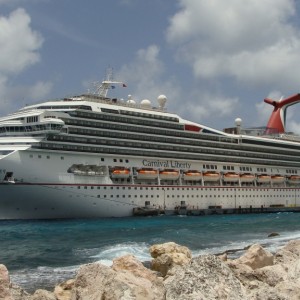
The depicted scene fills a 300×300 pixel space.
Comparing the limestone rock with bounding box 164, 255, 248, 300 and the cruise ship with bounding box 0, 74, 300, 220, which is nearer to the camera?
the limestone rock with bounding box 164, 255, 248, 300

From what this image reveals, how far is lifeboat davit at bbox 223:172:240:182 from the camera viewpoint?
→ 57.9m

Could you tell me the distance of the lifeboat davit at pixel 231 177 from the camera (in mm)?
57938

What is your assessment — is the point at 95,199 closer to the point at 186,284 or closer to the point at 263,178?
the point at 263,178

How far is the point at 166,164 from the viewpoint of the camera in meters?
52.3

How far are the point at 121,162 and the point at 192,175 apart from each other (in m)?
9.31

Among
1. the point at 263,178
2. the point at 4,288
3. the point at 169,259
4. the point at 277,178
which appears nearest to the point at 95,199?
the point at 263,178

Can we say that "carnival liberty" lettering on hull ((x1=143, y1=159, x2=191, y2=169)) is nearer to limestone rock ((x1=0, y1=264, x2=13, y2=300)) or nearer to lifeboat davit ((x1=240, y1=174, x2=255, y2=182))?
lifeboat davit ((x1=240, y1=174, x2=255, y2=182))

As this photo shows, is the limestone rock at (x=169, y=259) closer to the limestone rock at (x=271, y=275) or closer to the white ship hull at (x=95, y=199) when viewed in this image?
the limestone rock at (x=271, y=275)

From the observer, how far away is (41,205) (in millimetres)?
41000

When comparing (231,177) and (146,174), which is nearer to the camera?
(146,174)

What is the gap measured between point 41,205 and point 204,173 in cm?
2093

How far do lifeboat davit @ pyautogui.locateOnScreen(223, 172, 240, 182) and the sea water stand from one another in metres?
16.9

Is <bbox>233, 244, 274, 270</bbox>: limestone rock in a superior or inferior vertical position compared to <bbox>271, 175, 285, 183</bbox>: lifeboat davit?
inferior

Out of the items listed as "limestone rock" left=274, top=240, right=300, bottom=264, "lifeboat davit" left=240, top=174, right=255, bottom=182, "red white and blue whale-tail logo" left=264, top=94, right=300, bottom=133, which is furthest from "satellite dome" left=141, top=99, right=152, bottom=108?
"limestone rock" left=274, top=240, right=300, bottom=264
